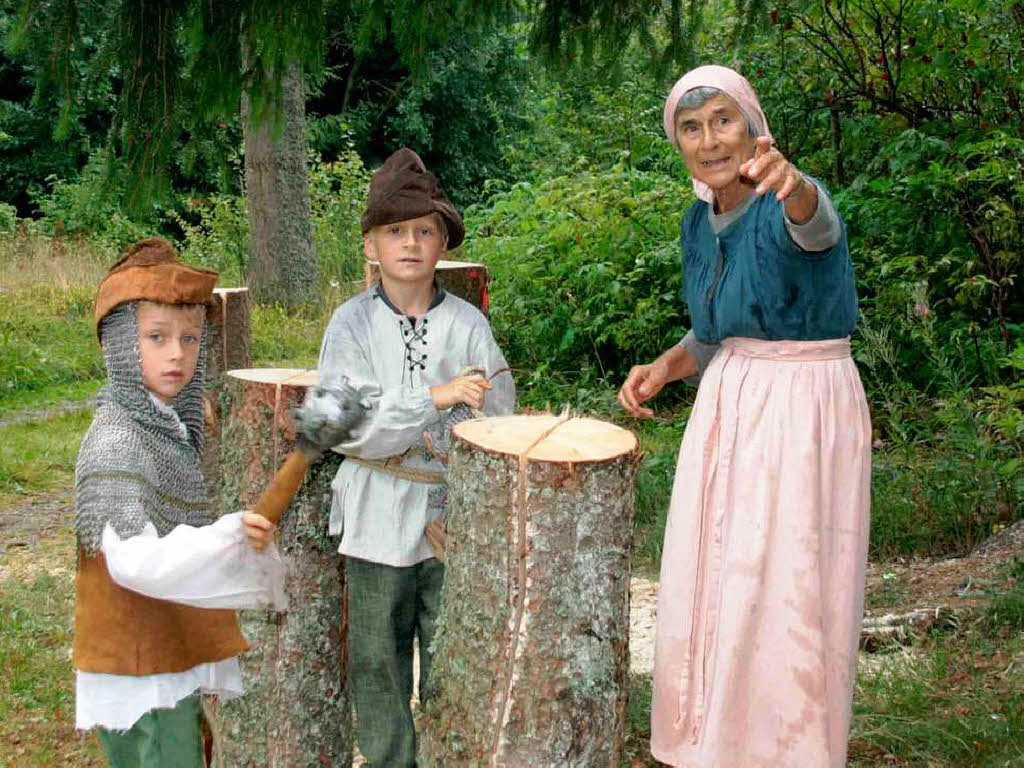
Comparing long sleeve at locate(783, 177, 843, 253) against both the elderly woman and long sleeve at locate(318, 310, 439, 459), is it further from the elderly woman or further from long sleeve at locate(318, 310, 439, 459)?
long sleeve at locate(318, 310, 439, 459)

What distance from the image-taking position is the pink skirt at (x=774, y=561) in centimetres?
277

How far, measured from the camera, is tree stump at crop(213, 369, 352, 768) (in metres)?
3.39

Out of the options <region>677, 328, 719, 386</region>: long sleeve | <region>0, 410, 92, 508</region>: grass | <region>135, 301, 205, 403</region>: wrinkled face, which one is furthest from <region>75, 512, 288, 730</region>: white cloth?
<region>0, 410, 92, 508</region>: grass

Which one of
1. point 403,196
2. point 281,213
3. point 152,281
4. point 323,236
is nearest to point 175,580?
point 152,281

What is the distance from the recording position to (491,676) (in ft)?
8.82

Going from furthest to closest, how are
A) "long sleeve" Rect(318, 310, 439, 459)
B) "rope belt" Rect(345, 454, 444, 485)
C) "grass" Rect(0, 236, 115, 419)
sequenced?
"grass" Rect(0, 236, 115, 419), "rope belt" Rect(345, 454, 444, 485), "long sleeve" Rect(318, 310, 439, 459)

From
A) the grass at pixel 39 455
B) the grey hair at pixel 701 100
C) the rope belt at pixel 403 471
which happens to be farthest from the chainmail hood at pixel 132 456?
the grass at pixel 39 455

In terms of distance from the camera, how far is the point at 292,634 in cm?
340

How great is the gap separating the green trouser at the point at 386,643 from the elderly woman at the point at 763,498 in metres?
0.65

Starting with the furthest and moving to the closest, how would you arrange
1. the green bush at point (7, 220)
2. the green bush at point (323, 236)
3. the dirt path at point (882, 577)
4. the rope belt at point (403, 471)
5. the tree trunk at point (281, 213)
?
the green bush at point (7, 220), the green bush at point (323, 236), the tree trunk at point (281, 213), the dirt path at point (882, 577), the rope belt at point (403, 471)

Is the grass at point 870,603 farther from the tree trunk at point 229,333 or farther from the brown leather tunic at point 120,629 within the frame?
the brown leather tunic at point 120,629

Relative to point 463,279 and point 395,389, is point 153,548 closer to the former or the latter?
point 395,389

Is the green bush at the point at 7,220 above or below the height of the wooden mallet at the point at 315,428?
above

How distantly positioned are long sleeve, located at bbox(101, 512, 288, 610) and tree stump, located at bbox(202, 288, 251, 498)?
1448 mm
